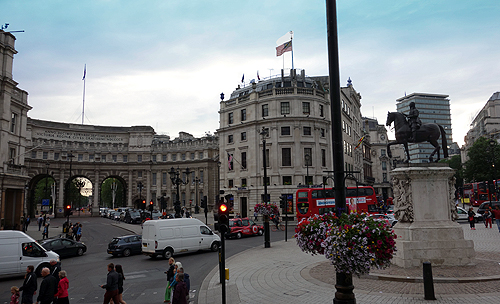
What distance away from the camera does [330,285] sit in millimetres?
11656

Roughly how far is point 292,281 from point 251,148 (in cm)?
3757

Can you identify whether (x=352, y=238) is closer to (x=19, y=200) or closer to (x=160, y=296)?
(x=160, y=296)

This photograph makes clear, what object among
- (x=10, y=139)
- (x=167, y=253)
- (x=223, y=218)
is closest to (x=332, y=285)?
(x=223, y=218)

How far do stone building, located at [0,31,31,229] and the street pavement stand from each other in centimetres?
2967

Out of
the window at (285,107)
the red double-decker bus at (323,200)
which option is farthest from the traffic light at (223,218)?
the window at (285,107)

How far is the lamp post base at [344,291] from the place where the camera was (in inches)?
264

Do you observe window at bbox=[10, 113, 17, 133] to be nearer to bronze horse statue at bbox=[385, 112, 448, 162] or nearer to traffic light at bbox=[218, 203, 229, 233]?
traffic light at bbox=[218, 203, 229, 233]

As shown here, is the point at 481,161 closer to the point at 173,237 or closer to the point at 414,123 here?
the point at 414,123

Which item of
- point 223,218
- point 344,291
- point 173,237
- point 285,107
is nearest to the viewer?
point 344,291

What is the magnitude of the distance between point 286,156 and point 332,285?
36762mm

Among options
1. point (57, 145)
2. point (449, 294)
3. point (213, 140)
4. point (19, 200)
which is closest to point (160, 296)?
point (449, 294)

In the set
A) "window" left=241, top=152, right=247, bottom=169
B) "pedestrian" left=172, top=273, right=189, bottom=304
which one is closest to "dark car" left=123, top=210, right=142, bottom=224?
"window" left=241, top=152, right=247, bottom=169

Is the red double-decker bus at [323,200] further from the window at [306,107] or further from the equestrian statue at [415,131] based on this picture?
the equestrian statue at [415,131]

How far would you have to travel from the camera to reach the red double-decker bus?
35.6 m
